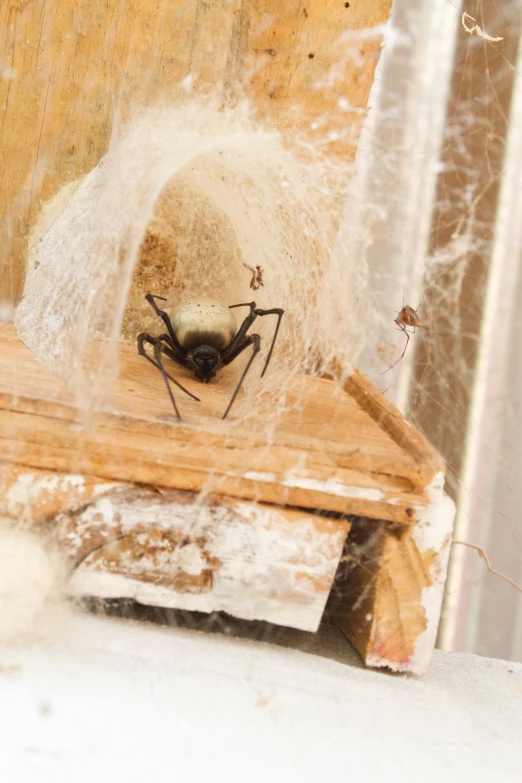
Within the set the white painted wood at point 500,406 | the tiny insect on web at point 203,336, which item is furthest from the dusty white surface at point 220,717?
the white painted wood at point 500,406

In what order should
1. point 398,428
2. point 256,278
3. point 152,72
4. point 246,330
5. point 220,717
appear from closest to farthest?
1. point 220,717
2. point 398,428
3. point 246,330
4. point 256,278
5. point 152,72

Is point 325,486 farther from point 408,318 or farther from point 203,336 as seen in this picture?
point 408,318

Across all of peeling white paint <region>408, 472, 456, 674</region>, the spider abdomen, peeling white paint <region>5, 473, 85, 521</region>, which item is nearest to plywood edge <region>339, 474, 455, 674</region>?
peeling white paint <region>408, 472, 456, 674</region>

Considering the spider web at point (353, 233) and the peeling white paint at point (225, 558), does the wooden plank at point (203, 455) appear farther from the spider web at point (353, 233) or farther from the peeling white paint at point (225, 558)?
the spider web at point (353, 233)

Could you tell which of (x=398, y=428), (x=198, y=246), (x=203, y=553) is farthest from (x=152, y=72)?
(x=203, y=553)

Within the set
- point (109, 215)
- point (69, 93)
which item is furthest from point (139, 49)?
point (109, 215)

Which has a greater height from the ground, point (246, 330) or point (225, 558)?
point (246, 330)
